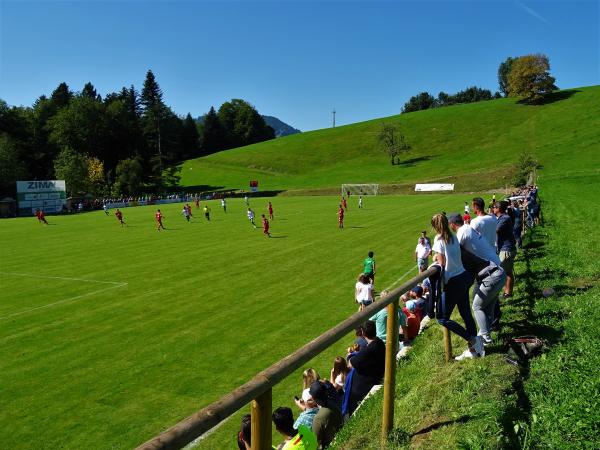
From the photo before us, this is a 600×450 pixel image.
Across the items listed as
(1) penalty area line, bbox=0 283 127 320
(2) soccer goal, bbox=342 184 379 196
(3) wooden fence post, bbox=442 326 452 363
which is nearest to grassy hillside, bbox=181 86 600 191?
(2) soccer goal, bbox=342 184 379 196

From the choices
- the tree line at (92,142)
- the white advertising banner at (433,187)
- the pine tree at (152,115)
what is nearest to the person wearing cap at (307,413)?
the white advertising banner at (433,187)

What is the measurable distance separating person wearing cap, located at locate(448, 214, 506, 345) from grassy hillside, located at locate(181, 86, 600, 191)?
66.7m

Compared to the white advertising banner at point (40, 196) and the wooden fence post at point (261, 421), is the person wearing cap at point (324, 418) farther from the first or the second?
the white advertising banner at point (40, 196)

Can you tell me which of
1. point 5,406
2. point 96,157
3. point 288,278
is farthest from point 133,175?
point 5,406

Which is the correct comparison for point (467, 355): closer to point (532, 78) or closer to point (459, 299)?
point (459, 299)

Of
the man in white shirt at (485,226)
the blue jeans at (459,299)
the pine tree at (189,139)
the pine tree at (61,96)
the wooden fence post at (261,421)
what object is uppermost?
the pine tree at (61,96)

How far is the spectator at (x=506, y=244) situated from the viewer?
9562 mm

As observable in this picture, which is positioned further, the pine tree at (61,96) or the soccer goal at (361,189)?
the pine tree at (61,96)

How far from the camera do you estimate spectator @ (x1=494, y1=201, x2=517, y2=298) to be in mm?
9562

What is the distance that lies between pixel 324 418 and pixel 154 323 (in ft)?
29.5

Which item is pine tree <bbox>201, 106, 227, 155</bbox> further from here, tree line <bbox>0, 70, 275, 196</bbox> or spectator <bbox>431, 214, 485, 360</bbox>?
spectator <bbox>431, 214, 485, 360</bbox>

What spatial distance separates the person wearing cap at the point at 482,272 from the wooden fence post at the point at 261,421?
462cm

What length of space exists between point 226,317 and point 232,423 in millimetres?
5498

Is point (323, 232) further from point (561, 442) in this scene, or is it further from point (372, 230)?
point (561, 442)
